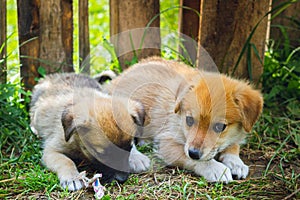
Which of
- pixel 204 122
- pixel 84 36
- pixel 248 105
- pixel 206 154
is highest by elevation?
pixel 84 36

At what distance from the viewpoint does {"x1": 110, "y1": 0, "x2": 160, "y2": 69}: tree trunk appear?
5586 mm

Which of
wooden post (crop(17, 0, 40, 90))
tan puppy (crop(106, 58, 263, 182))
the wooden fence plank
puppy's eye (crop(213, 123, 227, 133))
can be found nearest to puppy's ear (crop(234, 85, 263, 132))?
tan puppy (crop(106, 58, 263, 182))

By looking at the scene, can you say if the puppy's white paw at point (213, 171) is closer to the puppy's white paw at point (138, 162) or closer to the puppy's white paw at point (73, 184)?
the puppy's white paw at point (138, 162)

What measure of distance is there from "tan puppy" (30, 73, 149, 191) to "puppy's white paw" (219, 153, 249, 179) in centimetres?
73

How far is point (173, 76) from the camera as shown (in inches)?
195

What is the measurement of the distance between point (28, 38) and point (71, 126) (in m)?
1.76

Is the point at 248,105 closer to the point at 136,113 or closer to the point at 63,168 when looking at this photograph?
the point at 136,113

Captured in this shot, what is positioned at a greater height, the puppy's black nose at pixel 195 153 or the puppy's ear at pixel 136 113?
the puppy's ear at pixel 136 113

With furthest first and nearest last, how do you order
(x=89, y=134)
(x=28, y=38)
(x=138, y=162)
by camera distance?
1. (x=28, y=38)
2. (x=138, y=162)
3. (x=89, y=134)

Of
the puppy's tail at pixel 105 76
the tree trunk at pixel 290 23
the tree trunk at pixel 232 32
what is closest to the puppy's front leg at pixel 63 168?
the puppy's tail at pixel 105 76

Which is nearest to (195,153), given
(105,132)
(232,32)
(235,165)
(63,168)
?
(235,165)

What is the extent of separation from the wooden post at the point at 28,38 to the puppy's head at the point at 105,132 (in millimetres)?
1472

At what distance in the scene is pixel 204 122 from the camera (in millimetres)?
3953

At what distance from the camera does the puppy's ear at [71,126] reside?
156 inches
